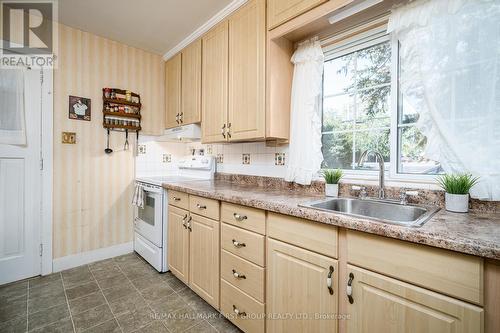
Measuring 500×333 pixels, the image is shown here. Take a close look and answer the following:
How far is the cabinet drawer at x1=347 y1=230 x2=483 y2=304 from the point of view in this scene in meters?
0.71

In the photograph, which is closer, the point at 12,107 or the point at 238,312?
the point at 238,312

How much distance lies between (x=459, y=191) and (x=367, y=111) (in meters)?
0.76

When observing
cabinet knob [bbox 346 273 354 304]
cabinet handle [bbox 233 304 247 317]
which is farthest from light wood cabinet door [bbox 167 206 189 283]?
cabinet knob [bbox 346 273 354 304]

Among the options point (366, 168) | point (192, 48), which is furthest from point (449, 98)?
point (192, 48)

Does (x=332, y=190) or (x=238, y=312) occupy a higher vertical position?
(x=332, y=190)

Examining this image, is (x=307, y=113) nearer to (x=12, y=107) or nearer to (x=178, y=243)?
(x=178, y=243)

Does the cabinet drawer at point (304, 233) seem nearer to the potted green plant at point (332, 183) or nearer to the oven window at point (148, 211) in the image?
the potted green plant at point (332, 183)

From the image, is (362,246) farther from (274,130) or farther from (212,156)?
(212,156)

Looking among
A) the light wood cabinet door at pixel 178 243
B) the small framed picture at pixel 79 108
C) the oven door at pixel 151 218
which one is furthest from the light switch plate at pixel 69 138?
the light wood cabinet door at pixel 178 243

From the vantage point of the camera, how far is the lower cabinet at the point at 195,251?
1641 mm

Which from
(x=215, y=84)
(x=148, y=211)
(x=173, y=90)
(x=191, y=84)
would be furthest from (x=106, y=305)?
(x=173, y=90)

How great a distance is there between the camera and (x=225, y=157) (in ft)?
8.41

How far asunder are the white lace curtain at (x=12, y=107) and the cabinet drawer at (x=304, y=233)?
97.5 inches

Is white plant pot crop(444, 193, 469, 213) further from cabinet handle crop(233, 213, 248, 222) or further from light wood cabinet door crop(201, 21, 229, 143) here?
light wood cabinet door crop(201, 21, 229, 143)
